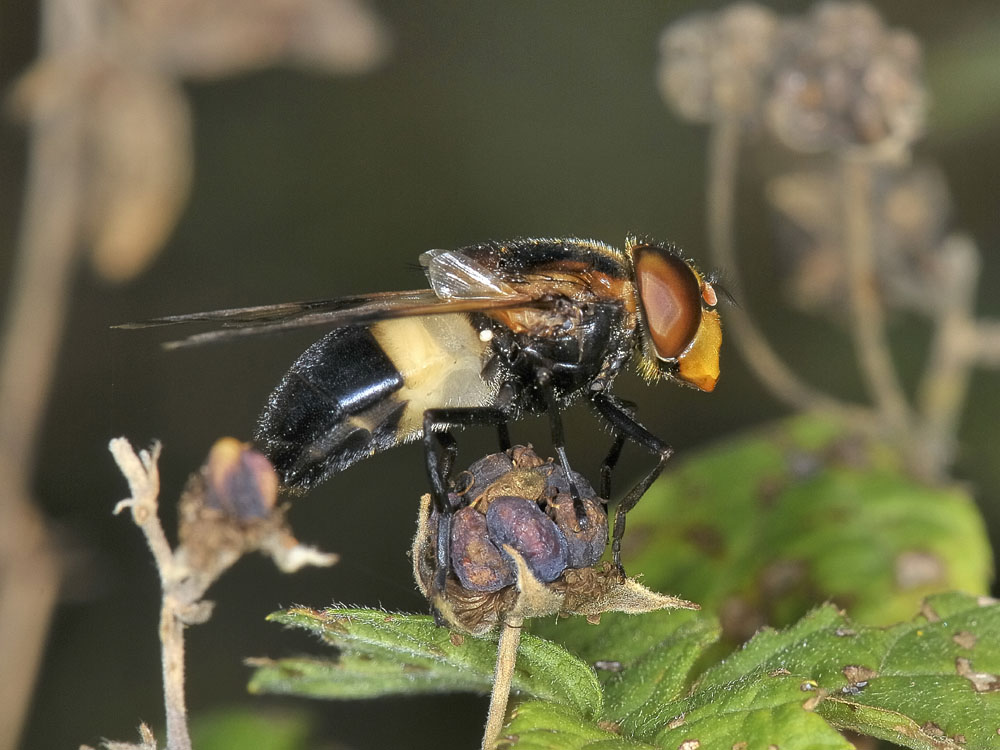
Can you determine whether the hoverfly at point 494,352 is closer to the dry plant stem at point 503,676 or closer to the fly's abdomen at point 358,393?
the fly's abdomen at point 358,393

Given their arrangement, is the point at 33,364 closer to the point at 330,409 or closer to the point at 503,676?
the point at 330,409

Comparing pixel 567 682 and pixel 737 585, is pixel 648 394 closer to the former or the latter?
pixel 737 585

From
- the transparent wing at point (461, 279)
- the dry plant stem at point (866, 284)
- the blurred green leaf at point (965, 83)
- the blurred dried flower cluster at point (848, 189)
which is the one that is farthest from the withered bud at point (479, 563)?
the blurred green leaf at point (965, 83)

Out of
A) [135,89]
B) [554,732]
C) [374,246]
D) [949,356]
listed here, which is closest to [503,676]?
[554,732]

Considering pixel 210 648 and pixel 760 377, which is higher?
pixel 760 377

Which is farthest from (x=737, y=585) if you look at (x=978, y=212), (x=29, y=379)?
(x=29, y=379)

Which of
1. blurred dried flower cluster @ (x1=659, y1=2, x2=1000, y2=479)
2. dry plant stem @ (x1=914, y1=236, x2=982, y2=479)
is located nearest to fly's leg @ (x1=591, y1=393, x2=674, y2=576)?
blurred dried flower cluster @ (x1=659, y1=2, x2=1000, y2=479)
